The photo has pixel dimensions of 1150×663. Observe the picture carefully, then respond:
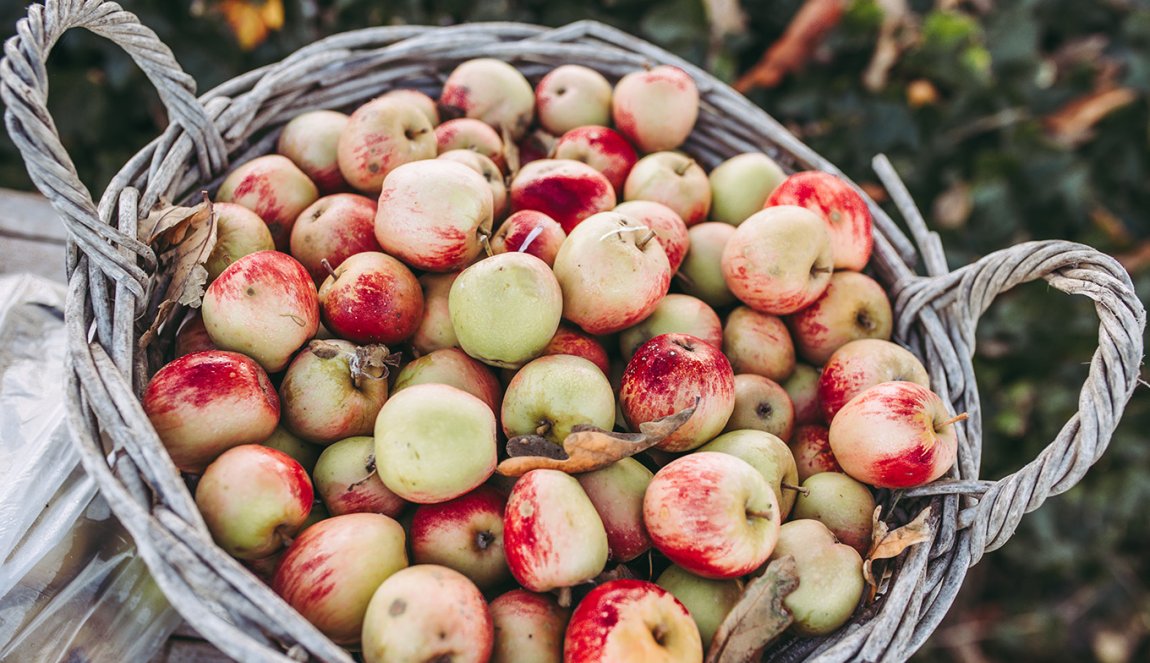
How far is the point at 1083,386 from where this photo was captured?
4.63 ft

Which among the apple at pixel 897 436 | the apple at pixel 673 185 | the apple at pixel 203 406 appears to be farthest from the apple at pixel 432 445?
the apple at pixel 673 185

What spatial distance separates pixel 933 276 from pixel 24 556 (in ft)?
6.43

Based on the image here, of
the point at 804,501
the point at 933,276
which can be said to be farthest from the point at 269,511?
the point at 933,276

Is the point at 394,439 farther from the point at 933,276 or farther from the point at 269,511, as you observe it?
the point at 933,276

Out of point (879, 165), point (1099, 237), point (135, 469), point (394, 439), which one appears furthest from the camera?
point (1099, 237)

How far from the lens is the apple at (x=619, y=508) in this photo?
145 centimetres

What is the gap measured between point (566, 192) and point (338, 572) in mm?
967

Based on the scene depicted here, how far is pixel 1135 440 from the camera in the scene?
3129 millimetres

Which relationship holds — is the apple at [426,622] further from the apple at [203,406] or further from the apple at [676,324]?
the apple at [676,324]

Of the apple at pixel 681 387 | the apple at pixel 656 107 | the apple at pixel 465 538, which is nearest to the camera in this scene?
the apple at pixel 465 538

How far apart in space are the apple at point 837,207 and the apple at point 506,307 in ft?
2.23

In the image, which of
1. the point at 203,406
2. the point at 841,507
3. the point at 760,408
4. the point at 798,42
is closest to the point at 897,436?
the point at 841,507

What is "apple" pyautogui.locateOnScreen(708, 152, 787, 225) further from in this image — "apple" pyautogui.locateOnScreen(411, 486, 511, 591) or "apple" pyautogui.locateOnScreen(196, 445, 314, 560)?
"apple" pyautogui.locateOnScreen(196, 445, 314, 560)

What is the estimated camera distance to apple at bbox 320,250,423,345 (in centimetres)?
159
